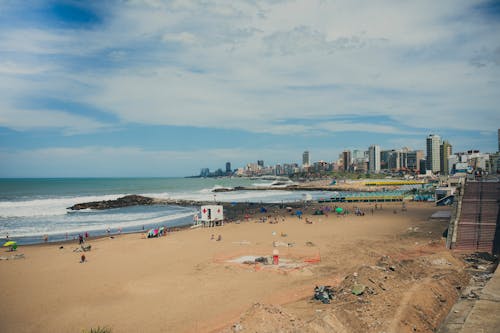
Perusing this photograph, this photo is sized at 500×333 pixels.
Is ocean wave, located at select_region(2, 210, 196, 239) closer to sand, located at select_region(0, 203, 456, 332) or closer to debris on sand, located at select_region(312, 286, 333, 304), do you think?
→ sand, located at select_region(0, 203, 456, 332)

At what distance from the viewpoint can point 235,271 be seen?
58.9 ft

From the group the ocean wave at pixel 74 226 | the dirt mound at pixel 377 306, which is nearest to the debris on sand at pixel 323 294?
the dirt mound at pixel 377 306

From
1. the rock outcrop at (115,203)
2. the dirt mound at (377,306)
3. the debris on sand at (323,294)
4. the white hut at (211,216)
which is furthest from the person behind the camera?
the rock outcrop at (115,203)

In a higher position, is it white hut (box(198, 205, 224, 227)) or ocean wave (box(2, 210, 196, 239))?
white hut (box(198, 205, 224, 227))

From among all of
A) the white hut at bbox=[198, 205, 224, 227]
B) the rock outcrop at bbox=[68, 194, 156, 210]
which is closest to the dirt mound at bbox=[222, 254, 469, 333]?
the white hut at bbox=[198, 205, 224, 227]

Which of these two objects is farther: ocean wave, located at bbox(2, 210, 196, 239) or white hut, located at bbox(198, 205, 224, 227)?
white hut, located at bbox(198, 205, 224, 227)

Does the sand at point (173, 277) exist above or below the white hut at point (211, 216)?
below

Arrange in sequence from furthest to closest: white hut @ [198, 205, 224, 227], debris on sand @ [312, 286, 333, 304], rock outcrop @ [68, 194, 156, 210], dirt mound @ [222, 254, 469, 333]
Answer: rock outcrop @ [68, 194, 156, 210] < white hut @ [198, 205, 224, 227] < debris on sand @ [312, 286, 333, 304] < dirt mound @ [222, 254, 469, 333]

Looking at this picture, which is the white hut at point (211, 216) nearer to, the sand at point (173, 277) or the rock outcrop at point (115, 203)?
the sand at point (173, 277)

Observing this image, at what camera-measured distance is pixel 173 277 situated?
1777 centimetres

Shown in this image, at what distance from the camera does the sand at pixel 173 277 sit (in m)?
13.0

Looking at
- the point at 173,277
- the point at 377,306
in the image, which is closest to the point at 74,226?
the point at 173,277

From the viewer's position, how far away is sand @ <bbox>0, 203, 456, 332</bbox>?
13.0 metres

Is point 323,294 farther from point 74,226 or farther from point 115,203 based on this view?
point 115,203
